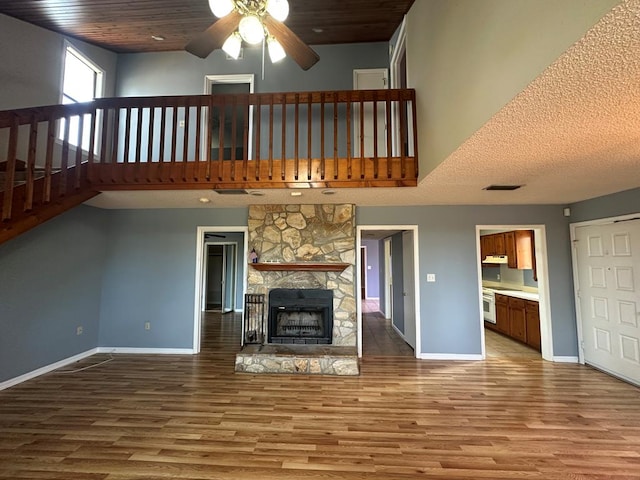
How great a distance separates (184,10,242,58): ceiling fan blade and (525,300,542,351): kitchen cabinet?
18.1ft

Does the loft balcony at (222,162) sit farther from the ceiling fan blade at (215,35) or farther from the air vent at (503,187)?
the air vent at (503,187)

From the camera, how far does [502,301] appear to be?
598cm

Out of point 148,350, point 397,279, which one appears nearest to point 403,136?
point 397,279

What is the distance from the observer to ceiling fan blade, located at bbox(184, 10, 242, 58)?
2.39 m

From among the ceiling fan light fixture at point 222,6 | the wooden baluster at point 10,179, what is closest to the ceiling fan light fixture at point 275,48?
the ceiling fan light fixture at point 222,6

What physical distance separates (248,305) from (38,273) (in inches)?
106

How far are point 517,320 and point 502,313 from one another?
1.74ft

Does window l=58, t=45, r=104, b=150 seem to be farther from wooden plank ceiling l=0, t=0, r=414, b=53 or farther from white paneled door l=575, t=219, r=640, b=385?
white paneled door l=575, t=219, r=640, b=385

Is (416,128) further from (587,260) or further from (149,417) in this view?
(149,417)

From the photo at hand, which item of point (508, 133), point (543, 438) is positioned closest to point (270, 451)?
point (543, 438)

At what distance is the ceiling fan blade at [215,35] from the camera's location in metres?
2.39

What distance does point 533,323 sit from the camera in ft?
16.4

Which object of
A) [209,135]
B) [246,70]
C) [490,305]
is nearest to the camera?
[209,135]

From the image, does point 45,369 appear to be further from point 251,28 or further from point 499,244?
point 499,244
